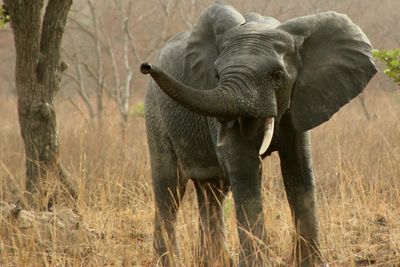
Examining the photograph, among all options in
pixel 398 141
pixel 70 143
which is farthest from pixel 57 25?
pixel 398 141

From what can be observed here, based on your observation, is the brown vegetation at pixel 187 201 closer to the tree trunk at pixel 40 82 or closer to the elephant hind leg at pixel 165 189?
the elephant hind leg at pixel 165 189

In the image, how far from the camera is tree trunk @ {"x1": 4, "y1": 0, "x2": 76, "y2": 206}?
7.36 metres

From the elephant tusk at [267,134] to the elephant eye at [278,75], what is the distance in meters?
0.20

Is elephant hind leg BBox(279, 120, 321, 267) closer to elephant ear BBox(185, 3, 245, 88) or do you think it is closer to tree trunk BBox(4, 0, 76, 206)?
elephant ear BBox(185, 3, 245, 88)

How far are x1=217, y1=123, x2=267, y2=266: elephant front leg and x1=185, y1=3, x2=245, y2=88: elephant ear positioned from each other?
32cm

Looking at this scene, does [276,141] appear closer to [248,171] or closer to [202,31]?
[248,171]

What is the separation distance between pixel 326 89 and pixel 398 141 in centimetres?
586

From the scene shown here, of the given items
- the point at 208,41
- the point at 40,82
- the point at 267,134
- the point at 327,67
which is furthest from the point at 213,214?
the point at 40,82

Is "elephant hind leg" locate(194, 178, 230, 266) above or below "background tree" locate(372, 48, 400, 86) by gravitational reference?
below

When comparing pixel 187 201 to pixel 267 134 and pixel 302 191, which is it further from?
pixel 267 134

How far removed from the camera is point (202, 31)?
446 centimetres

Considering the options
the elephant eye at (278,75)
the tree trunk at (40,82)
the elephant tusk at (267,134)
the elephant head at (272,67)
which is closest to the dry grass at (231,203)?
the tree trunk at (40,82)

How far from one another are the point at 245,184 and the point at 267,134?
474mm

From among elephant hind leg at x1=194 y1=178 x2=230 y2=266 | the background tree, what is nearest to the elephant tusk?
the background tree
